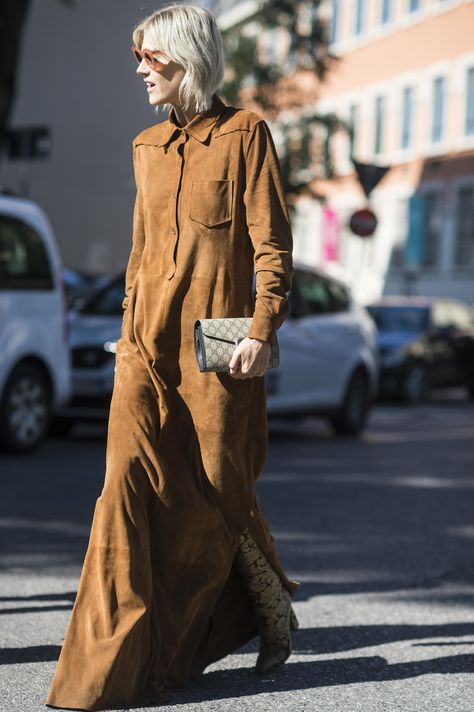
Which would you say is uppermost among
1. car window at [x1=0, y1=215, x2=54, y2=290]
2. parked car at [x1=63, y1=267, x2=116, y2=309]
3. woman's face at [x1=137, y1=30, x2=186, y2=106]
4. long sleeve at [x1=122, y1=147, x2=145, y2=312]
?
woman's face at [x1=137, y1=30, x2=186, y2=106]

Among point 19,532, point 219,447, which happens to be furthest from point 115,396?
point 19,532

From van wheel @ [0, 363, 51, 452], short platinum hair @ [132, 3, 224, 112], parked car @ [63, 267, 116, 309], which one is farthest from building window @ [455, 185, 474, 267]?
short platinum hair @ [132, 3, 224, 112]

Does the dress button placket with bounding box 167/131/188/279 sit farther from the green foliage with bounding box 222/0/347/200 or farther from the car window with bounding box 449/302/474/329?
the green foliage with bounding box 222/0/347/200

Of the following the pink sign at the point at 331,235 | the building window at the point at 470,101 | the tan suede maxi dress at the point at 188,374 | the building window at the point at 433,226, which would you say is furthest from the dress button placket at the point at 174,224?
the pink sign at the point at 331,235

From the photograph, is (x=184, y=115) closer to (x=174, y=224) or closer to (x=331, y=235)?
(x=174, y=224)

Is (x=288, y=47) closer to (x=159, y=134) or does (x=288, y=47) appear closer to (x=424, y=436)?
(x=424, y=436)

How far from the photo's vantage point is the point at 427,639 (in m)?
5.21

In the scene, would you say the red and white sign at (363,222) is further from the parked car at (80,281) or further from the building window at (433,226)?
the building window at (433,226)

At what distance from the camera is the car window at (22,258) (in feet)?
34.8

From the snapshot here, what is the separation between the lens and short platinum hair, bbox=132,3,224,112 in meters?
4.01

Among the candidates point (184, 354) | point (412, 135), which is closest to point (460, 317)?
point (184, 354)

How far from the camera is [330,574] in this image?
21.6 ft

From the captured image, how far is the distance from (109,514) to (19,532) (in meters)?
3.57

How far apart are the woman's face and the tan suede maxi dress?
0.10 m
